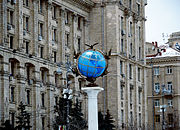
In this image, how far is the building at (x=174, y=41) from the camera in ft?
270

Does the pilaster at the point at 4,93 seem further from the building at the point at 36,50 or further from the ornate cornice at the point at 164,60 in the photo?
the ornate cornice at the point at 164,60

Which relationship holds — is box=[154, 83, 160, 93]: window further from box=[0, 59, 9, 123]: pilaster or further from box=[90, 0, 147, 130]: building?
box=[0, 59, 9, 123]: pilaster

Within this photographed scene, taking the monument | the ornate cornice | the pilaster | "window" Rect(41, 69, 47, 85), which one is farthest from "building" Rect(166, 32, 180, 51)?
the monument

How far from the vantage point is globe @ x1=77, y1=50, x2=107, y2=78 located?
18.8 meters

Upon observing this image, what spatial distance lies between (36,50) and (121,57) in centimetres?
1117

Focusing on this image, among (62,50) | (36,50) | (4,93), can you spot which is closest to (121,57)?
(62,50)

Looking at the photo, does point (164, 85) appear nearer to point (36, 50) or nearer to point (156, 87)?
point (156, 87)

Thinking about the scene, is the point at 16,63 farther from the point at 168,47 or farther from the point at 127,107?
the point at 168,47

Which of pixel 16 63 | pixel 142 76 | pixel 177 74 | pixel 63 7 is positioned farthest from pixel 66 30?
pixel 177 74

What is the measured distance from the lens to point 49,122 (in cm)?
4597

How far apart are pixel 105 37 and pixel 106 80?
3505mm

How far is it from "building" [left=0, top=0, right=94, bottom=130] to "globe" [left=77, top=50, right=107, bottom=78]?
21504 mm

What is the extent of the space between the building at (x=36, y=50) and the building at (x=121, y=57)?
172 cm

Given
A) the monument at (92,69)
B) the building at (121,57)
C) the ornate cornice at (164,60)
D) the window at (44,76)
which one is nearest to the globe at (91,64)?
the monument at (92,69)
